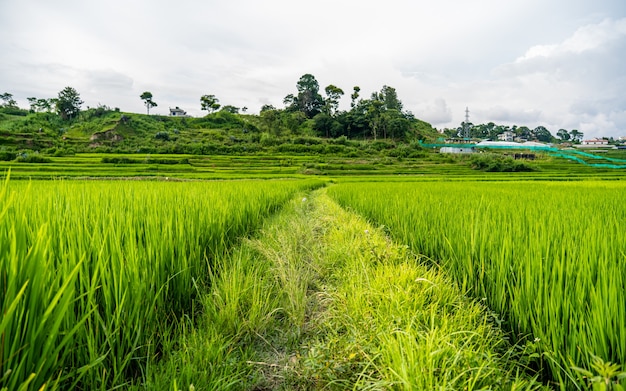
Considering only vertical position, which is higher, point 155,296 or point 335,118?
point 335,118

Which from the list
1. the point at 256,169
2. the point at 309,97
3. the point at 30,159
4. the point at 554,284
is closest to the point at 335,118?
the point at 309,97

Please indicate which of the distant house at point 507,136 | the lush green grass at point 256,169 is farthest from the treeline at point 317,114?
the distant house at point 507,136

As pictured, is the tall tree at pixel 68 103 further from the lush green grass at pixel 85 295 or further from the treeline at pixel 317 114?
the lush green grass at pixel 85 295

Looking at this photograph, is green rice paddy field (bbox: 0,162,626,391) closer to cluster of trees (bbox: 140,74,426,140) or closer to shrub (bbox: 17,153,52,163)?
shrub (bbox: 17,153,52,163)

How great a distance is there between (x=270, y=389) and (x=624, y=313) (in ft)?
4.45

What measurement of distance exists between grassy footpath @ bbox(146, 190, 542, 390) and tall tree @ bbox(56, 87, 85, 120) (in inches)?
2719

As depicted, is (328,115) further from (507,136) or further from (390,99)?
(507,136)

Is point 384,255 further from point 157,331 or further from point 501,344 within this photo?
point 157,331

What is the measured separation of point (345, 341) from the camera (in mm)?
1405

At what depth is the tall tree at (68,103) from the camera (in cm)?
5225

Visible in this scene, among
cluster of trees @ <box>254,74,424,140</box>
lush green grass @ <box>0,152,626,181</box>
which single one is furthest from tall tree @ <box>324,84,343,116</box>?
lush green grass @ <box>0,152,626,181</box>

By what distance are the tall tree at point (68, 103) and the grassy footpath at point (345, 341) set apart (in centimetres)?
6907

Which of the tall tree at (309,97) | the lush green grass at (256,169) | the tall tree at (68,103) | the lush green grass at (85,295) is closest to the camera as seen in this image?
the lush green grass at (85,295)

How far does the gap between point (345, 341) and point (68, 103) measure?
231 feet
